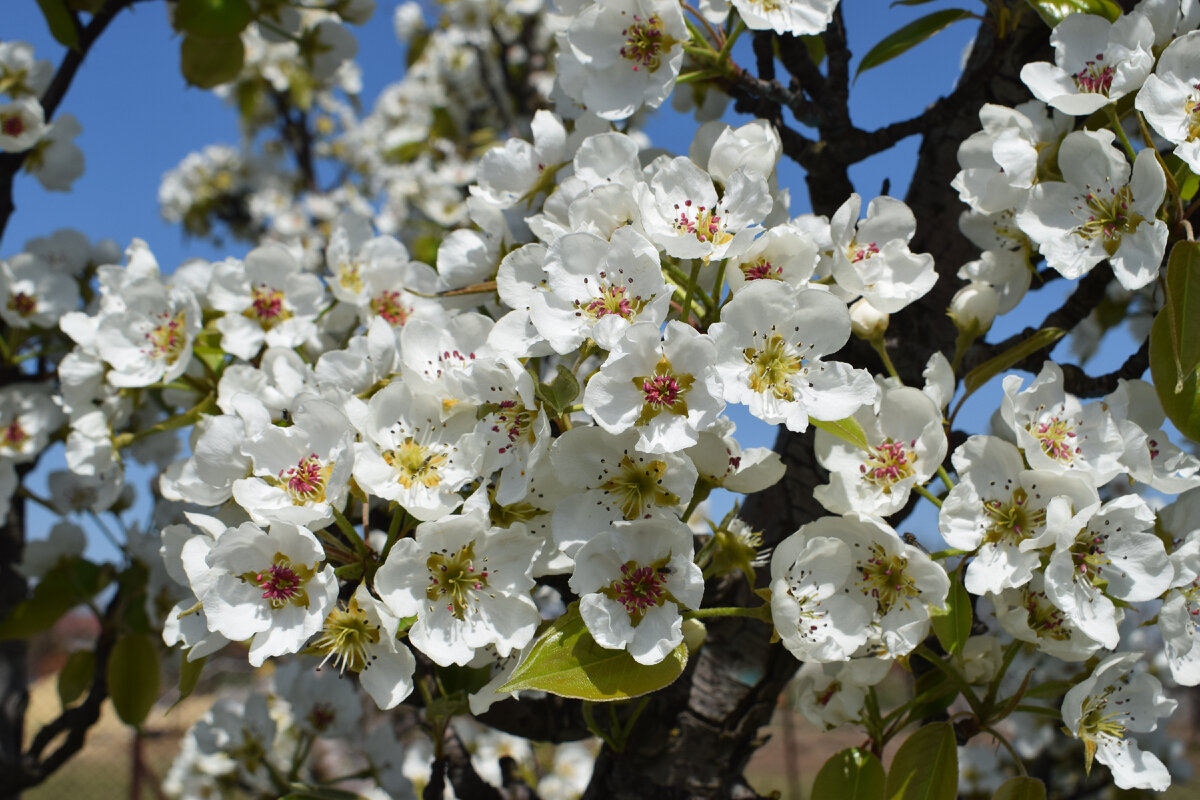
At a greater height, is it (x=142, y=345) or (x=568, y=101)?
(x=568, y=101)

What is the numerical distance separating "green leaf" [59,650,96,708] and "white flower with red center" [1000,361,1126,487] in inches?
80.2

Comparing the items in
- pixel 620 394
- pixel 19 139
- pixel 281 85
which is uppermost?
pixel 620 394

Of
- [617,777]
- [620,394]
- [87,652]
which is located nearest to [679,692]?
[617,777]

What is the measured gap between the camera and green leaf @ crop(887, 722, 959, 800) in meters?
1.09

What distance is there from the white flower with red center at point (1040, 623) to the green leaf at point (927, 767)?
0.16m

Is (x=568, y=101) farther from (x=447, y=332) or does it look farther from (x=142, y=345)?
(x=142, y=345)

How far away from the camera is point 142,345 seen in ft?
4.70

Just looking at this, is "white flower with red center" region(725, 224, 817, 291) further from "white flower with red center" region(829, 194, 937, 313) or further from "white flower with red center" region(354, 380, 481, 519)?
"white flower with red center" region(354, 380, 481, 519)

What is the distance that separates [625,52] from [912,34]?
525 millimetres

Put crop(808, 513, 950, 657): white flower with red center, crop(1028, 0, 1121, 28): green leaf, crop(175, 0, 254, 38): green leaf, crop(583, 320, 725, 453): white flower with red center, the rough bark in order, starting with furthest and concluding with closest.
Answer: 1. crop(175, 0, 254, 38): green leaf
2. the rough bark
3. crop(1028, 0, 1121, 28): green leaf
4. crop(808, 513, 950, 657): white flower with red center
5. crop(583, 320, 725, 453): white flower with red center

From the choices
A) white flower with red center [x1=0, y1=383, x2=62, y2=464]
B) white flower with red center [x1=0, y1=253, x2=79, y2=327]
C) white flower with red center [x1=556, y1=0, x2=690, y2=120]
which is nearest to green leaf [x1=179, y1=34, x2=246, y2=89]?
white flower with red center [x1=0, y1=253, x2=79, y2=327]

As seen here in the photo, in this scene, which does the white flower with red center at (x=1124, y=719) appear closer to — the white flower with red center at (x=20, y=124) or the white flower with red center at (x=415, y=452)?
the white flower with red center at (x=415, y=452)

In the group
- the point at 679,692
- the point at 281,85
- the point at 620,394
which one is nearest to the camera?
the point at 620,394

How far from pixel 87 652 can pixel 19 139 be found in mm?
1165
